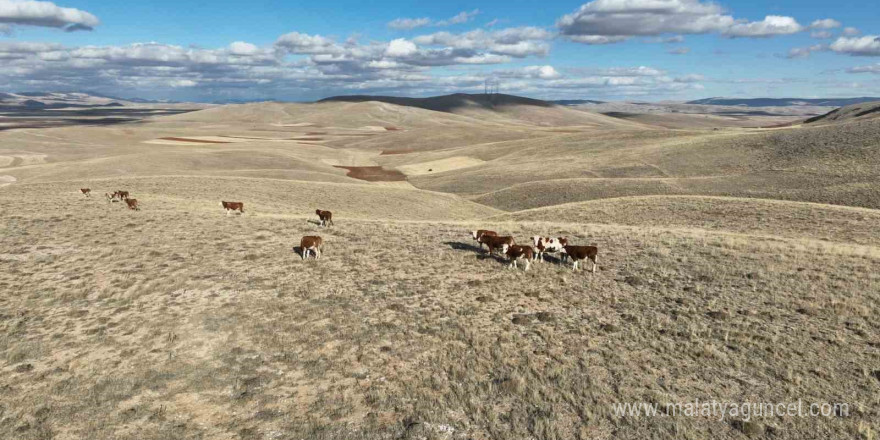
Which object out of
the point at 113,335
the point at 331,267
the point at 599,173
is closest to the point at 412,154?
the point at 599,173

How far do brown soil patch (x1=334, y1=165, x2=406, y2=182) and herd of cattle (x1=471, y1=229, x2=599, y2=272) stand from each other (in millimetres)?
52774

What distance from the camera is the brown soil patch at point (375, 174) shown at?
248 feet

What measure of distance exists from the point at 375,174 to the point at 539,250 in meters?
61.0

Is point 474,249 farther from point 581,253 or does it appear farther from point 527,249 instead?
point 581,253

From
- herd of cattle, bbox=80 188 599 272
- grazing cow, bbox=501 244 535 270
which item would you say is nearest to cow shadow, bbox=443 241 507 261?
herd of cattle, bbox=80 188 599 272

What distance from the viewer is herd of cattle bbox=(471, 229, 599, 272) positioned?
21141 mm

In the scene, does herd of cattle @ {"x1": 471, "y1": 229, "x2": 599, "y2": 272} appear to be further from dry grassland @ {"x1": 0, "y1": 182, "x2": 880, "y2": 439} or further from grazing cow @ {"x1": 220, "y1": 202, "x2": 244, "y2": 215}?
grazing cow @ {"x1": 220, "y1": 202, "x2": 244, "y2": 215}

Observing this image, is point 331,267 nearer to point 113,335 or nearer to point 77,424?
point 113,335

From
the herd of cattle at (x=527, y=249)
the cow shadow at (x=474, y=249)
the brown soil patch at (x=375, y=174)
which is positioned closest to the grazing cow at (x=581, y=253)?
the herd of cattle at (x=527, y=249)

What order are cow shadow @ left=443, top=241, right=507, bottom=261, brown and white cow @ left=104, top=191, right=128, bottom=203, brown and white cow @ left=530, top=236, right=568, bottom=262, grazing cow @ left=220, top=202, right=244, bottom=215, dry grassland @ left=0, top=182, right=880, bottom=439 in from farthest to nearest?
brown and white cow @ left=104, top=191, right=128, bottom=203 → grazing cow @ left=220, top=202, right=244, bottom=215 → cow shadow @ left=443, top=241, right=507, bottom=261 → brown and white cow @ left=530, top=236, right=568, bottom=262 → dry grassland @ left=0, top=182, right=880, bottom=439

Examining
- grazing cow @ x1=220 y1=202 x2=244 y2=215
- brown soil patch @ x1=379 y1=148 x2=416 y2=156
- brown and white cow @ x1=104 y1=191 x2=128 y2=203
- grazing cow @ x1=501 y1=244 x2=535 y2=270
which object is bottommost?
grazing cow @ x1=501 y1=244 x2=535 y2=270

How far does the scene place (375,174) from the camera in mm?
80438

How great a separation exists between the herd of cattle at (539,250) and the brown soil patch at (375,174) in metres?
52.8

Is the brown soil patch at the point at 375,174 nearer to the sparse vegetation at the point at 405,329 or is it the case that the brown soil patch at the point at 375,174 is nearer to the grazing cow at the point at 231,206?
the grazing cow at the point at 231,206
